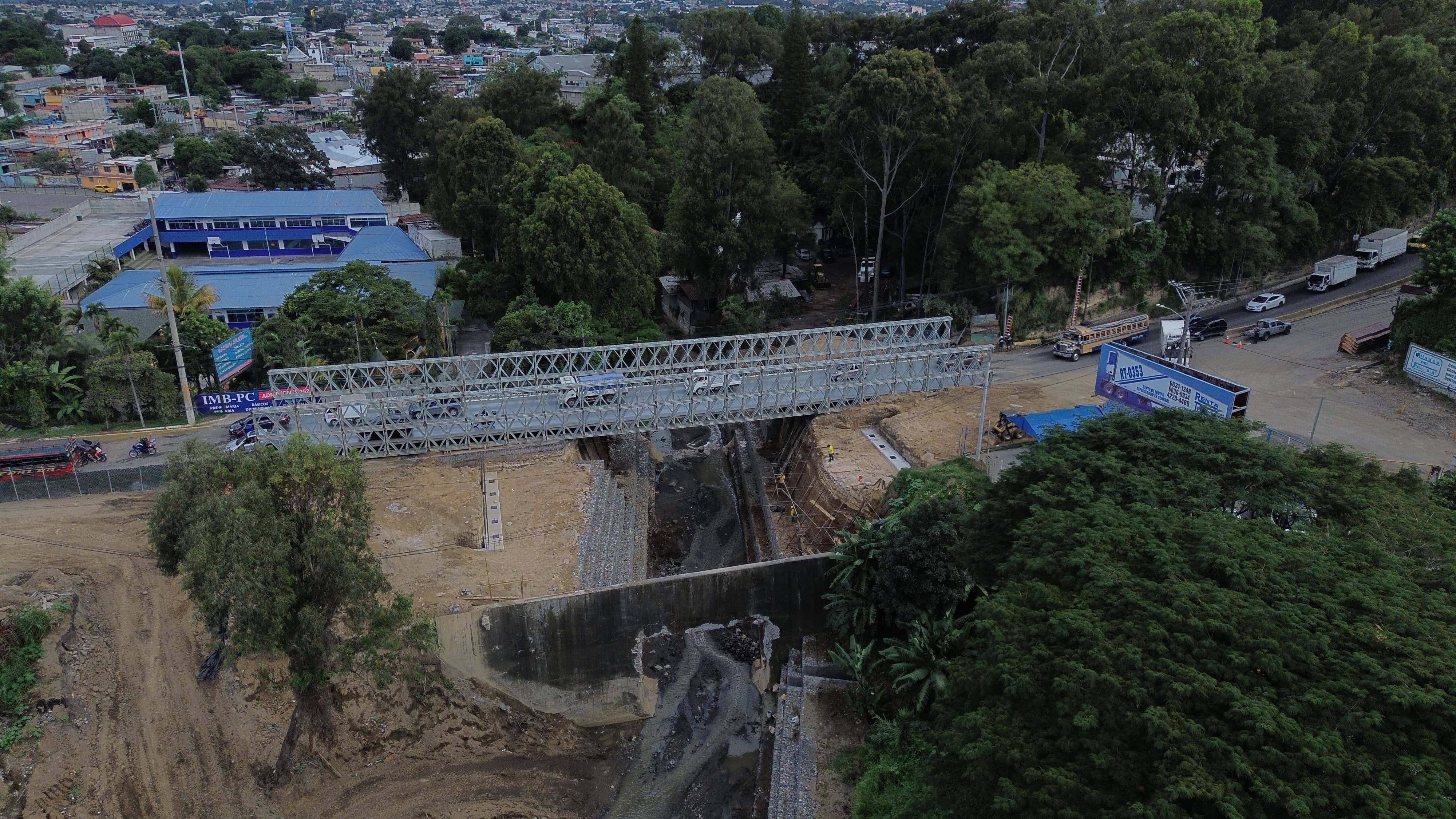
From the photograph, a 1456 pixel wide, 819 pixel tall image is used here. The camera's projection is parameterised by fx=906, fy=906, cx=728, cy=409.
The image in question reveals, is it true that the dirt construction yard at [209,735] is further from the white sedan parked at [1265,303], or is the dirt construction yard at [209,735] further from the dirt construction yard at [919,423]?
the white sedan parked at [1265,303]

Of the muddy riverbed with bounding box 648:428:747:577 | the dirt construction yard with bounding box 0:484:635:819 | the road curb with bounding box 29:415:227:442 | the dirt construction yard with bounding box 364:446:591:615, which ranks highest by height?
the road curb with bounding box 29:415:227:442

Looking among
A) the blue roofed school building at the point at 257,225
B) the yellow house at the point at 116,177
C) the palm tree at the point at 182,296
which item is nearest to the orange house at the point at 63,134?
the yellow house at the point at 116,177

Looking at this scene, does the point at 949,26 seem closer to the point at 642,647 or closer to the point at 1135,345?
the point at 1135,345

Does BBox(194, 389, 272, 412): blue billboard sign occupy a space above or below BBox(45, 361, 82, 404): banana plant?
below

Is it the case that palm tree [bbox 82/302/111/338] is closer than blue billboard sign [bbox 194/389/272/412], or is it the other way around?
blue billboard sign [bbox 194/389/272/412]

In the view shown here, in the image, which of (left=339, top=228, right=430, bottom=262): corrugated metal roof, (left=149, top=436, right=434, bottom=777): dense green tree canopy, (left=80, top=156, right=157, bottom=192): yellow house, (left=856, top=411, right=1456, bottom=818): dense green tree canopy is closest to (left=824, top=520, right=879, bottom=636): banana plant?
(left=856, top=411, right=1456, bottom=818): dense green tree canopy

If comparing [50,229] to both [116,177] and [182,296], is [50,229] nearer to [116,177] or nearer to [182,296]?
[116,177]

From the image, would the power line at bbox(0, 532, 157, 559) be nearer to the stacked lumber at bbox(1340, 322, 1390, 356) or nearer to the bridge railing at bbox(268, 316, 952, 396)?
the bridge railing at bbox(268, 316, 952, 396)
